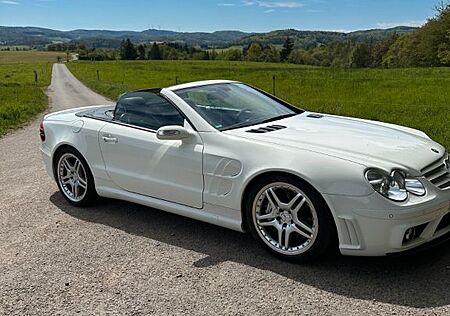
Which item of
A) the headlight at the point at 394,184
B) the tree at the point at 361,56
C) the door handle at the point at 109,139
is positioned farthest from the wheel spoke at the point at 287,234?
the tree at the point at 361,56

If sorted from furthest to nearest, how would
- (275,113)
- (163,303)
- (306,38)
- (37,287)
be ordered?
(306,38)
(275,113)
(37,287)
(163,303)

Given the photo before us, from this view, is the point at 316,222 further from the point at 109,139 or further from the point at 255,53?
the point at 255,53

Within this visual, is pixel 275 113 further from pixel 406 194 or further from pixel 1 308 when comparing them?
pixel 1 308

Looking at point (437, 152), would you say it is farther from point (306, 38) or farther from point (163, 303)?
point (306, 38)

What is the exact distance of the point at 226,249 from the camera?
161 inches

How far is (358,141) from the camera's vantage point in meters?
3.84

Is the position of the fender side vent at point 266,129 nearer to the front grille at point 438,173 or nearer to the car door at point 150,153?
the car door at point 150,153

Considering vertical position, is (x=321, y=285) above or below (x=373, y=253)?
below

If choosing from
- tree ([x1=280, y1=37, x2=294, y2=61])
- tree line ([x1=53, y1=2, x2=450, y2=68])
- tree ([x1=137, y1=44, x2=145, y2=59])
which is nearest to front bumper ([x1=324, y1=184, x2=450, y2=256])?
tree line ([x1=53, y1=2, x2=450, y2=68])

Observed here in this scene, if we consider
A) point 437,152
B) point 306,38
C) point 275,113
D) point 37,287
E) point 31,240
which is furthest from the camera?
point 306,38

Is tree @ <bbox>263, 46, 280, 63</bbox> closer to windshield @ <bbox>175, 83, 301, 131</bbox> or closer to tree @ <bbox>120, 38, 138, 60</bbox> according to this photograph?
tree @ <bbox>120, 38, 138, 60</bbox>

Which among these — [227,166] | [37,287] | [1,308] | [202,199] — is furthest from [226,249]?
[1,308]

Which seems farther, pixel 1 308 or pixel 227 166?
pixel 227 166

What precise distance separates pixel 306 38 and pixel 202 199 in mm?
170659
